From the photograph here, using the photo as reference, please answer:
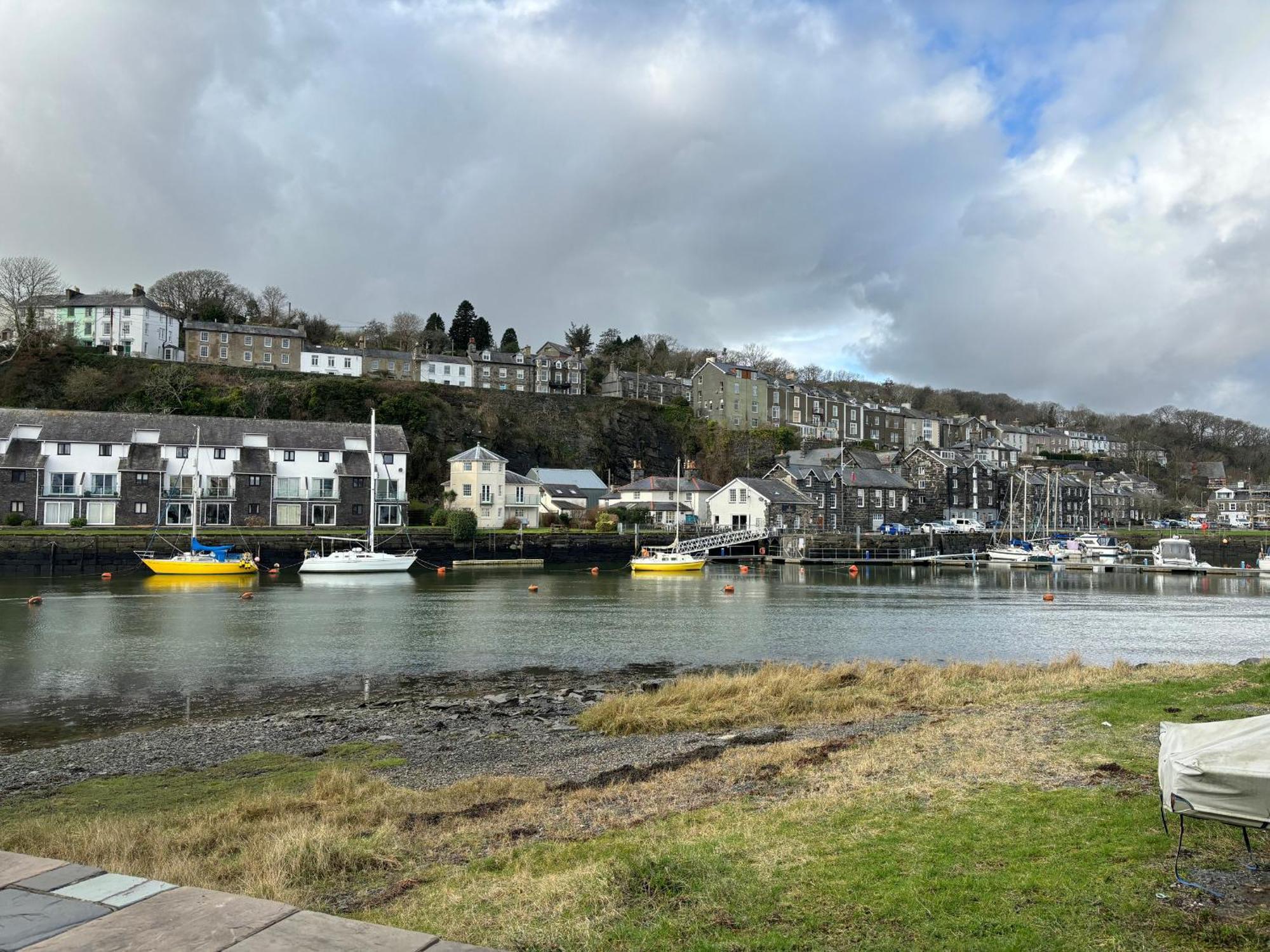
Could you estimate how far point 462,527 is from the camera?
6794 cm

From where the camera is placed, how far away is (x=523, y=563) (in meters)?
66.2

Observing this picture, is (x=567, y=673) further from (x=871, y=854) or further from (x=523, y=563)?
(x=523, y=563)

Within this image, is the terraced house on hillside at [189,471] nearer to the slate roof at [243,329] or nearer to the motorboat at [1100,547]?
the slate roof at [243,329]

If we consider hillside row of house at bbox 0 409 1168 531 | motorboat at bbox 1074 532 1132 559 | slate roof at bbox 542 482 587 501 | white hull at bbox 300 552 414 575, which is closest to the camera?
white hull at bbox 300 552 414 575

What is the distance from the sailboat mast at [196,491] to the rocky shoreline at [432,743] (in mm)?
44366

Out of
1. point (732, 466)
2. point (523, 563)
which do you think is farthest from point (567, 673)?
→ point (732, 466)

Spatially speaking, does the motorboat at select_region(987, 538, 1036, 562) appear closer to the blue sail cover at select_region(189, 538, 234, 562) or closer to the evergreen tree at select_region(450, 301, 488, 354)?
the blue sail cover at select_region(189, 538, 234, 562)

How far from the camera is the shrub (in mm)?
67875

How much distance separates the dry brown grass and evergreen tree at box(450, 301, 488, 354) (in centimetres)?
11653

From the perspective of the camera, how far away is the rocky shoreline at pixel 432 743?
13719 millimetres

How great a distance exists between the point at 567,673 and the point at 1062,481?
99434mm

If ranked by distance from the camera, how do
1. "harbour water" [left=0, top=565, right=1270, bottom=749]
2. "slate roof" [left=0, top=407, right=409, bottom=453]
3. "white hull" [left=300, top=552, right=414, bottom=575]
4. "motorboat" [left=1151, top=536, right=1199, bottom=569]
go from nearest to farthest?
"harbour water" [left=0, top=565, right=1270, bottom=749]
"white hull" [left=300, top=552, right=414, bottom=575]
"slate roof" [left=0, top=407, right=409, bottom=453]
"motorboat" [left=1151, top=536, right=1199, bottom=569]

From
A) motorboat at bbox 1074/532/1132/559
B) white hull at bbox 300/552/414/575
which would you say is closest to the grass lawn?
white hull at bbox 300/552/414/575

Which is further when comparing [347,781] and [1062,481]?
[1062,481]
